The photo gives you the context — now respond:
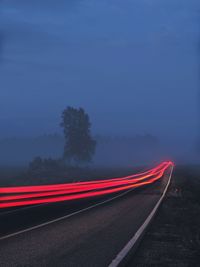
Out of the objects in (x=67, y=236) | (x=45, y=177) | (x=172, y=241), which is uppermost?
(x=45, y=177)

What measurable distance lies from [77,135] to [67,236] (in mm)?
111007

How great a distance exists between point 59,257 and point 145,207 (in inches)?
561

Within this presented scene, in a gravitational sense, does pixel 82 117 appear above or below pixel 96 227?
above

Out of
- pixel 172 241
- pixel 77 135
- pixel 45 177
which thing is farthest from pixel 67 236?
pixel 77 135

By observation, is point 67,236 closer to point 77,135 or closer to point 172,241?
point 172,241

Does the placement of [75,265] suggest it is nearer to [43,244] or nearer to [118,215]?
[43,244]

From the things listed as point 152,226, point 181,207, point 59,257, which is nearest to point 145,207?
point 181,207

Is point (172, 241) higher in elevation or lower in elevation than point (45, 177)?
lower

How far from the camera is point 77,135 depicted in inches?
4926

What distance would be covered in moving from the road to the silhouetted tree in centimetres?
10219

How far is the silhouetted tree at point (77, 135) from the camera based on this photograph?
410 feet

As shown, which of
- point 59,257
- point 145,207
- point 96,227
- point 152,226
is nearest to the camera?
point 59,257

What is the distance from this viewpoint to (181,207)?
2550 centimetres

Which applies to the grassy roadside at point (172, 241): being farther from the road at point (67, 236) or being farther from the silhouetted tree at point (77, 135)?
the silhouetted tree at point (77, 135)
